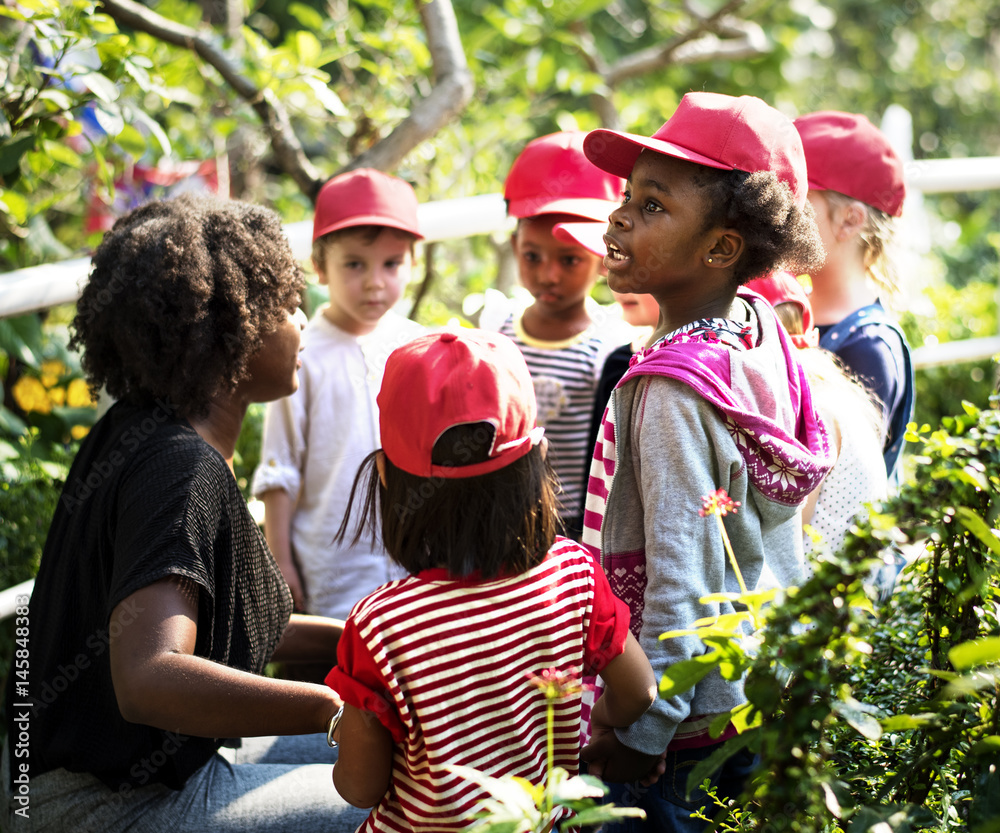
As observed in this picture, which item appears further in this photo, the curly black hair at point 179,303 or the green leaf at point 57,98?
the green leaf at point 57,98

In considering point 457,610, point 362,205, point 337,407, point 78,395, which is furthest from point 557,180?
point 78,395

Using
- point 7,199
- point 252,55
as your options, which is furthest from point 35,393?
point 252,55

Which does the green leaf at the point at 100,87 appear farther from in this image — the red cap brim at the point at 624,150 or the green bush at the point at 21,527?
the red cap brim at the point at 624,150

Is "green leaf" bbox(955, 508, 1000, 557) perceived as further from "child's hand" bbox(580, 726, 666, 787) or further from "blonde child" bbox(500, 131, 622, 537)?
"blonde child" bbox(500, 131, 622, 537)

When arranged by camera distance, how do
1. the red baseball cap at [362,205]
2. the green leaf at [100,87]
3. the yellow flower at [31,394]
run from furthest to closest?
the yellow flower at [31,394] → the red baseball cap at [362,205] → the green leaf at [100,87]

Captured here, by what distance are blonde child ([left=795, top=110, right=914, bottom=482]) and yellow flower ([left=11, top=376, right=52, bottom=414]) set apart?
8.76 ft

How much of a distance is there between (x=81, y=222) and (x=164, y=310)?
13.1 feet

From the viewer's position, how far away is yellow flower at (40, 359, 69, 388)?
343cm

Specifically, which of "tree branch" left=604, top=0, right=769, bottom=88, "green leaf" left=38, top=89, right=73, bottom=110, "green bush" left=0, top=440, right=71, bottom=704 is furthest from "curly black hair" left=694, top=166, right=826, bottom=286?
"tree branch" left=604, top=0, right=769, bottom=88

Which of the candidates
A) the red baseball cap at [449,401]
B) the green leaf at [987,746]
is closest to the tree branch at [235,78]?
the red baseball cap at [449,401]

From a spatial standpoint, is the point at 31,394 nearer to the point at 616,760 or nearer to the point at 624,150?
the point at 624,150

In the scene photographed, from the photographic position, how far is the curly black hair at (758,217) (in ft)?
5.41

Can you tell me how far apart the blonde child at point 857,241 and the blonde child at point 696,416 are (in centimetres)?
65

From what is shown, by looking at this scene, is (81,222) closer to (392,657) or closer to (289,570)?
(289,570)
